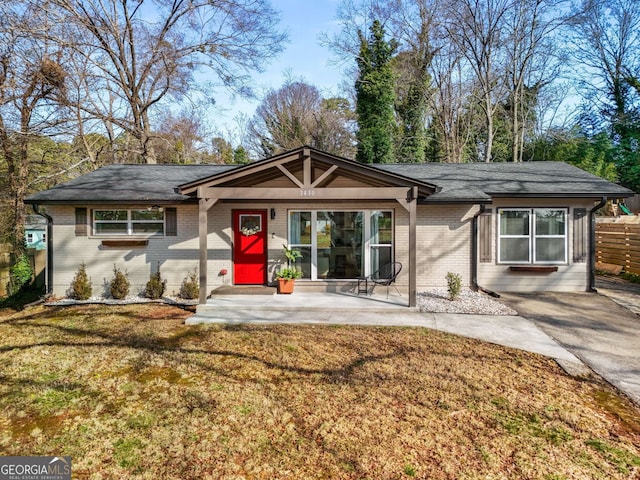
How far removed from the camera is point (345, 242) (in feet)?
32.6

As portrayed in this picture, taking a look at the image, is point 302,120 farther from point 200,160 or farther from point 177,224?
point 177,224

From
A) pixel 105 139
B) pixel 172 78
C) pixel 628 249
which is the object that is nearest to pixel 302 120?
pixel 172 78

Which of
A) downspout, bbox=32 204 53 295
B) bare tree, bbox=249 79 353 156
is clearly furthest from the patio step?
bare tree, bbox=249 79 353 156

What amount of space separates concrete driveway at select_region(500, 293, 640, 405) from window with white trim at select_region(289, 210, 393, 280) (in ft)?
11.5

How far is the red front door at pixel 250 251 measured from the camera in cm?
1006

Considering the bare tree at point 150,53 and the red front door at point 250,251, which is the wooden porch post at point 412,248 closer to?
the red front door at point 250,251

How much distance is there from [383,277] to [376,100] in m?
13.8

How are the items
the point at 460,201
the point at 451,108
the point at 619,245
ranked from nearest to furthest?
the point at 460,201 < the point at 619,245 < the point at 451,108

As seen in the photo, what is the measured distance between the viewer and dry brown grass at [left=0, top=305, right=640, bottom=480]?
10.2ft

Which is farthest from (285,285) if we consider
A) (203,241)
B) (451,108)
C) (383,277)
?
(451,108)

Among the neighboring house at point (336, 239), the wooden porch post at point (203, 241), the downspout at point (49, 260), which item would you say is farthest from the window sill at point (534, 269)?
the downspout at point (49, 260)

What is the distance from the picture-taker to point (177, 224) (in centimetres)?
991

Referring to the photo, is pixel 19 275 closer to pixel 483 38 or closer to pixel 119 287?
pixel 119 287

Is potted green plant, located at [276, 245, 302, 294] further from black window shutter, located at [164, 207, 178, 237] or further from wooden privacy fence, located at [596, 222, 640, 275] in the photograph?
wooden privacy fence, located at [596, 222, 640, 275]
